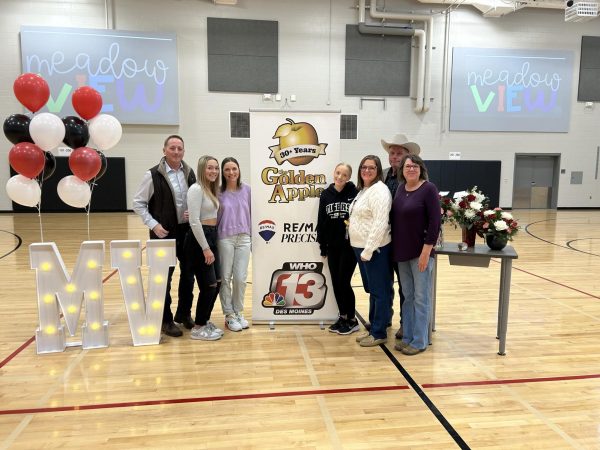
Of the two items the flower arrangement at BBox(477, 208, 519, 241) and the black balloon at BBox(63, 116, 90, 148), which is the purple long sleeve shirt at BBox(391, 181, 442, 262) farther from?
the black balloon at BBox(63, 116, 90, 148)

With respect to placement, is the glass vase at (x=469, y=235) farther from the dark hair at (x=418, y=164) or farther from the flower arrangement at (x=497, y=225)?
the dark hair at (x=418, y=164)

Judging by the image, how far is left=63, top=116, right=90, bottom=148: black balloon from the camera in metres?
3.94

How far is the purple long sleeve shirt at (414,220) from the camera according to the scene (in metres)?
3.42

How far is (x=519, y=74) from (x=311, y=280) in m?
13.1

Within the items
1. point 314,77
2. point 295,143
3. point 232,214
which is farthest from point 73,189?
point 314,77

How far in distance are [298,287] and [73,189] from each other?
7.54 ft

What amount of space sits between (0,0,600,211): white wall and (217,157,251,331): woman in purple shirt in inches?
380

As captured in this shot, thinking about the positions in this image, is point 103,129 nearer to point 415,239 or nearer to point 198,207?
point 198,207

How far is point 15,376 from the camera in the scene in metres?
3.35

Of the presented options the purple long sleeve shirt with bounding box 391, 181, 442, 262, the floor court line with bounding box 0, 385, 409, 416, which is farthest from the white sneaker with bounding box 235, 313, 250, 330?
the purple long sleeve shirt with bounding box 391, 181, 442, 262

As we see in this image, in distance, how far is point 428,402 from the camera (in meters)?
3.01

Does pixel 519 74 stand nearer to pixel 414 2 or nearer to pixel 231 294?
pixel 414 2

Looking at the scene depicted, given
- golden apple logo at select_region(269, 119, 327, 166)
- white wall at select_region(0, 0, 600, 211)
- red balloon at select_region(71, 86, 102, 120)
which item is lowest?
golden apple logo at select_region(269, 119, 327, 166)

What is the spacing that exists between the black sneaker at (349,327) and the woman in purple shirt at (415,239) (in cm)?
58
